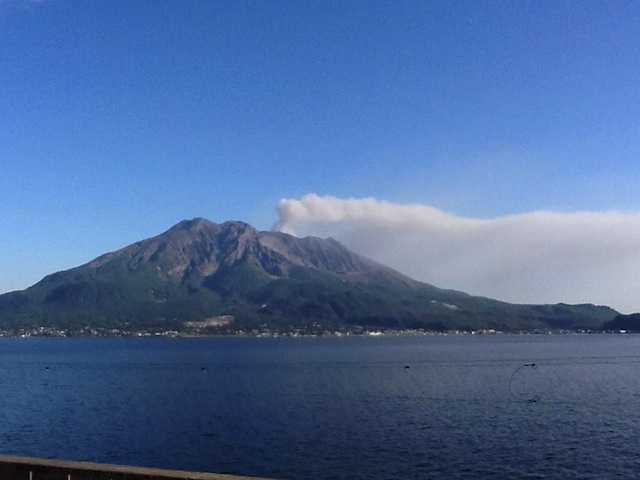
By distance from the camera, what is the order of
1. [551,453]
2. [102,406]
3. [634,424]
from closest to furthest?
[551,453], [634,424], [102,406]

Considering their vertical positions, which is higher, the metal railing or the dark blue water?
the metal railing

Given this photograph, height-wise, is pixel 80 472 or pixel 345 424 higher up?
pixel 80 472

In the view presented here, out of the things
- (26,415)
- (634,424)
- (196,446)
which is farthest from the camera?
(26,415)

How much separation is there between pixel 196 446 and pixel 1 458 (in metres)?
39.9

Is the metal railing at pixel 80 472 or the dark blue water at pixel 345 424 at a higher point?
the metal railing at pixel 80 472

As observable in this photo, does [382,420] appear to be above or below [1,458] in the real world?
below

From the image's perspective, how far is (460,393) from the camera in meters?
93.4

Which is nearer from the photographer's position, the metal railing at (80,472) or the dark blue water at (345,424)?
the metal railing at (80,472)

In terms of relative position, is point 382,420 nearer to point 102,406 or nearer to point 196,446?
point 196,446

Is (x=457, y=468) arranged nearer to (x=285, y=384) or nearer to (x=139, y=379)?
(x=285, y=384)

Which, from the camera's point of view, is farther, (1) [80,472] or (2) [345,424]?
(2) [345,424]

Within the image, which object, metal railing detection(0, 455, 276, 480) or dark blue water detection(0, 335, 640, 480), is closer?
metal railing detection(0, 455, 276, 480)

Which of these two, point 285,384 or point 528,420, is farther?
point 285,384

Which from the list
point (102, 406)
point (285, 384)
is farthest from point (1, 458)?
point (285, 384)
